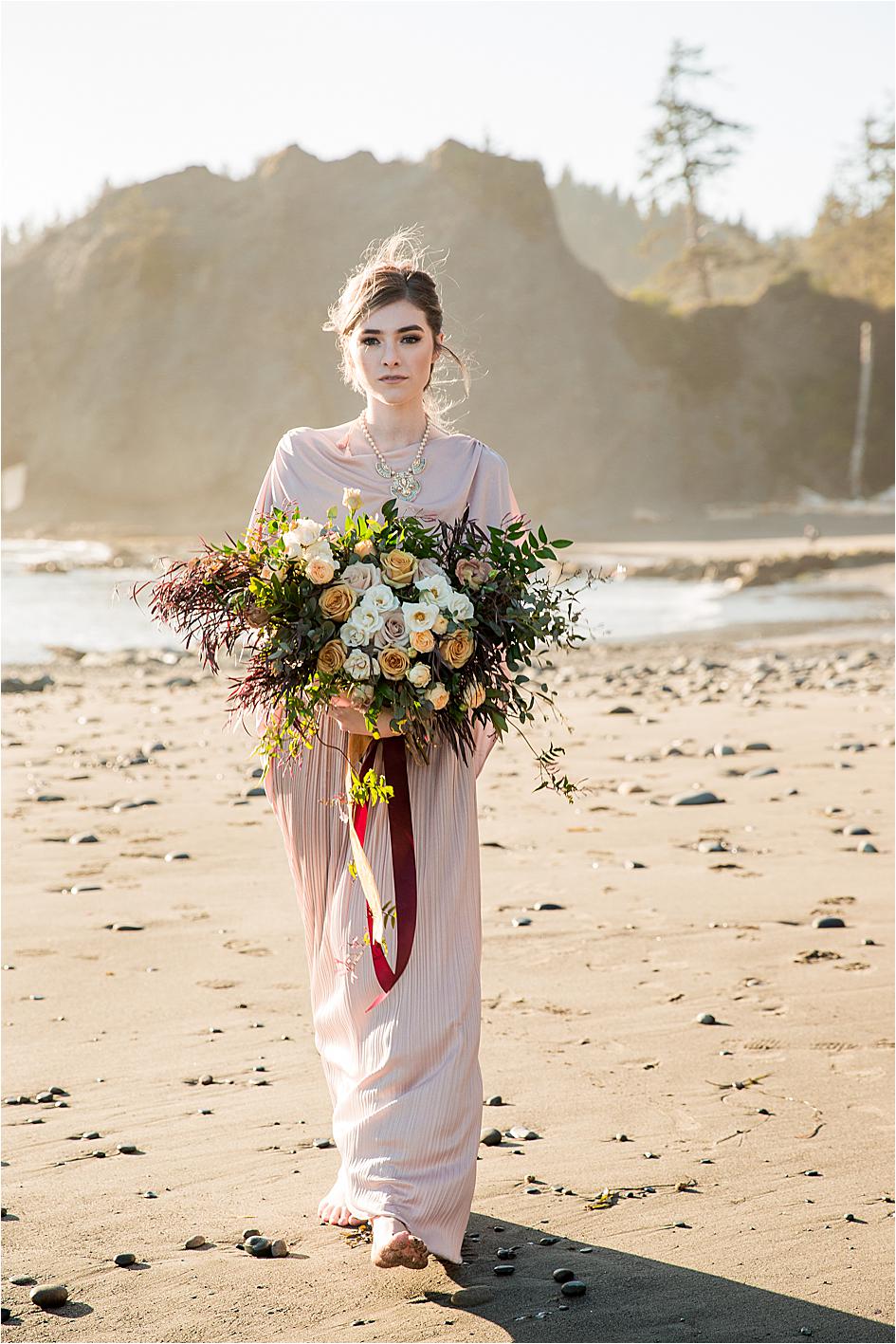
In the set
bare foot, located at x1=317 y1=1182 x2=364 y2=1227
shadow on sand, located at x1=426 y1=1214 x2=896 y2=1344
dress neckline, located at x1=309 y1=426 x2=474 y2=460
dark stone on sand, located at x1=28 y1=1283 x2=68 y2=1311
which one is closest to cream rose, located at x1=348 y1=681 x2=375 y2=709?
dress neckline, located at x1=309 y1=426 x2=474 y2=460

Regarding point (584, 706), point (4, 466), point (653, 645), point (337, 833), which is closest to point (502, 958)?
point (337, 833)

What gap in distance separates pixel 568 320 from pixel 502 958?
1793 inches

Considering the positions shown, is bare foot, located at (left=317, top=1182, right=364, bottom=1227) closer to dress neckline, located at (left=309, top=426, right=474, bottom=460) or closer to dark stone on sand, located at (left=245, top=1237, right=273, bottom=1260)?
dark stone on sand, located at (left=245, top=1237, right=273, bottom=1260)

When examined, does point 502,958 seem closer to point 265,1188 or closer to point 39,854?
point 265,1188

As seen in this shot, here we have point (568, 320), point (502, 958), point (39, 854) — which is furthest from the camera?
point (568, 320)

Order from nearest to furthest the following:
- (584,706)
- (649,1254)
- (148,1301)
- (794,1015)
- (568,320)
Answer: (148,1301) < (649,1254) < (794,1015) < (584,706) < (568,320)

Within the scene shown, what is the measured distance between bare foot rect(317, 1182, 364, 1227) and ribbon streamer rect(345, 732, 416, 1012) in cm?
43

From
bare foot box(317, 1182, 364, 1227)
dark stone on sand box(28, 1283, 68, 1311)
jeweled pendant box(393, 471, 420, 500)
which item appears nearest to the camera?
dark stone on sand box(28, 1283, 68, 1311)

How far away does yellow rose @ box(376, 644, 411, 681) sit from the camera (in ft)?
10.1

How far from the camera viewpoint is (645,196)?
5553cm

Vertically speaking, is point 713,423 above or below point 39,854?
above

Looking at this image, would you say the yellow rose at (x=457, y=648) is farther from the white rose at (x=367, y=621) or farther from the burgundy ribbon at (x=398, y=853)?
the burgundy ribbon at (x=398, y=853)

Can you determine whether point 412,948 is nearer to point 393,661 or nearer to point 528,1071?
point 393,661

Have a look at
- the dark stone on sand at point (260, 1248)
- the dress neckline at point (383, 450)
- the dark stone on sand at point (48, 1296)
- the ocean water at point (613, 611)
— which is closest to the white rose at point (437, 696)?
the dress neckline at point (383, 450)
